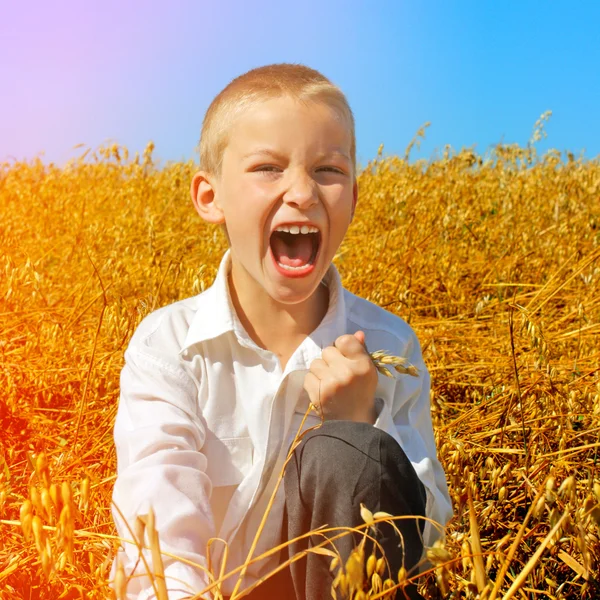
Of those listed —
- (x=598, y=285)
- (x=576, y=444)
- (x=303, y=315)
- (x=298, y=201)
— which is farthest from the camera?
(x=598, y=285)

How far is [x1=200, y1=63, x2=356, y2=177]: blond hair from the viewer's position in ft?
4.64

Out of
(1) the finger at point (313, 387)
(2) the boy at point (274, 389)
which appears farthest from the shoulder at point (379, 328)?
(1) the finger at point (313, 387)

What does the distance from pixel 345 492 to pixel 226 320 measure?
1.26 ft

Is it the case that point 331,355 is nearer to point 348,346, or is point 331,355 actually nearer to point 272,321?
point 348,346

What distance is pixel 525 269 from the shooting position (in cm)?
343

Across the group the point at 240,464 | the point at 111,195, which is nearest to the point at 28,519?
the point at 240,464

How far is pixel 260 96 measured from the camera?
142 cm

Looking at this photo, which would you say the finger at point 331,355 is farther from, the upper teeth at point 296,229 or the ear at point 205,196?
the ear at point 205,196

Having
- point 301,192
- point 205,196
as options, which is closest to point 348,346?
point 301,192

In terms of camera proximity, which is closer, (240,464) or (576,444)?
(240,464)

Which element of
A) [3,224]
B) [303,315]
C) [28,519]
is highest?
[3,224]

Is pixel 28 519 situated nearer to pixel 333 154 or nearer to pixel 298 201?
pixel 298 201

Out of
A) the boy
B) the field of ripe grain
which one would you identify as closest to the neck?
the boy

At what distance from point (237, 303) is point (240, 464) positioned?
Result: 1.06ft
